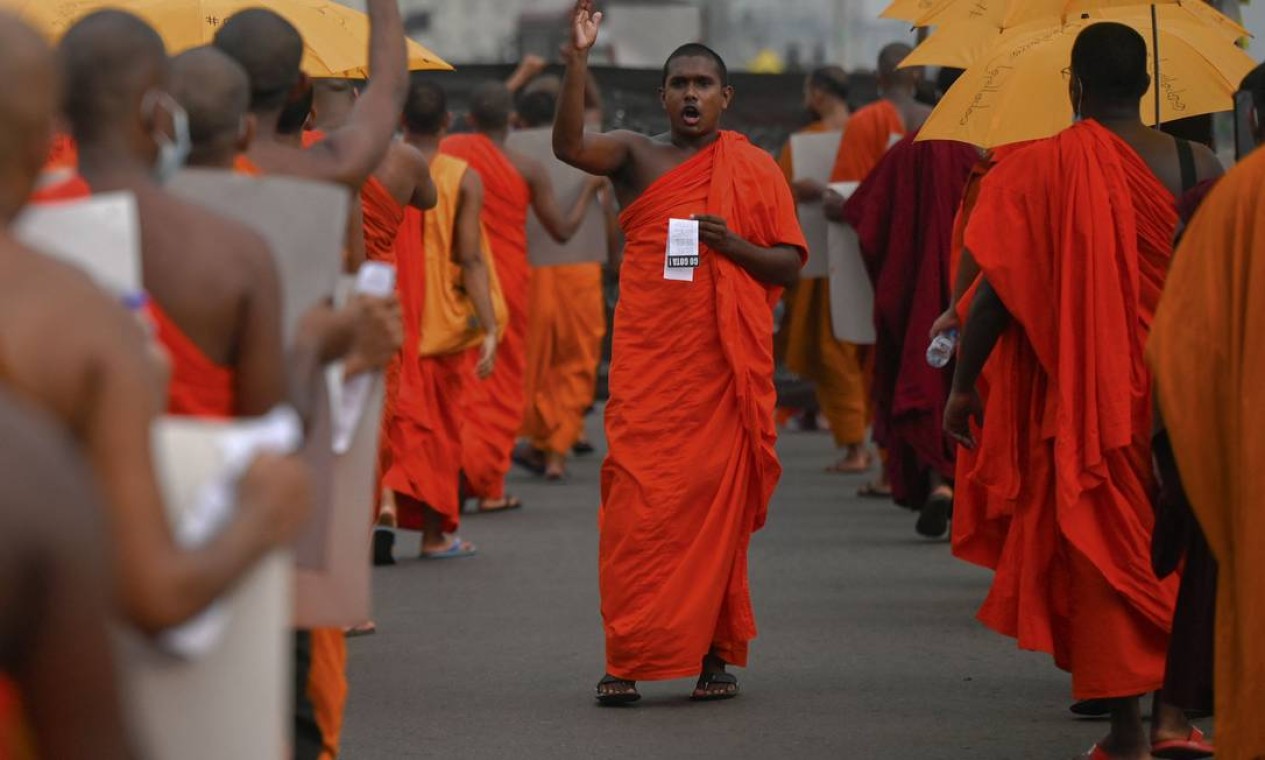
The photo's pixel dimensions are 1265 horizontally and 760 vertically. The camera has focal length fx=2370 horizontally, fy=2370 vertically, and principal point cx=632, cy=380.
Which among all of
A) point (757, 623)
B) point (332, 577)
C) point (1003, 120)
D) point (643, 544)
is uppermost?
point (1003, 120)

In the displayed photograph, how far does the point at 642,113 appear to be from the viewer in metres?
20.1

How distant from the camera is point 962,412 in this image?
281 inches

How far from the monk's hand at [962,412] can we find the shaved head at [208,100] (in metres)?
3.23

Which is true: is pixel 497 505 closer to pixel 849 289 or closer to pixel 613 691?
pixel 849 289

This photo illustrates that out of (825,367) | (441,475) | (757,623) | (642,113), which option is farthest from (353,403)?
(642,113)

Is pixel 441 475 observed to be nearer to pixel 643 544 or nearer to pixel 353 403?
pixel 643 544

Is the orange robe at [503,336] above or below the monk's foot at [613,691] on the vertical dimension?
above

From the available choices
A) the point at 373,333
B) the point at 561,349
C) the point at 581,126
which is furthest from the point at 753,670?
the point at 561,349

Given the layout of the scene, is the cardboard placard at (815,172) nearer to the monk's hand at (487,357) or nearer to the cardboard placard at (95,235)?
the monk's hand at (487,357)

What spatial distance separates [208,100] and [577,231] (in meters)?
10.5

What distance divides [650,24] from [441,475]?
48.9m

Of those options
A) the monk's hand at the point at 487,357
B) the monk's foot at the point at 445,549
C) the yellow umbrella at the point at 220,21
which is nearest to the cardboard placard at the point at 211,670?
the yellow umbrella at the point at 220,21

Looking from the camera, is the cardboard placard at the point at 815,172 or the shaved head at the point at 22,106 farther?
the cardboard placard at the point at 815,172

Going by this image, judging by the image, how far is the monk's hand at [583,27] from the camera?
23.9 feet
